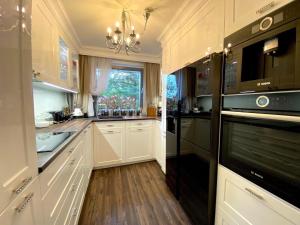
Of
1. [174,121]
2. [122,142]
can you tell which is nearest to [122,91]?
[122,142]

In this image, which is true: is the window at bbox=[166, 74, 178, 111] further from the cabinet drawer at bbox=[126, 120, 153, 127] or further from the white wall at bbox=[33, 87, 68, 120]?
the white wall at bbox=[33, 87, 68, 120]

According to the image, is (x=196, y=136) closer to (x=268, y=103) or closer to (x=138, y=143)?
(x=268, y=103)

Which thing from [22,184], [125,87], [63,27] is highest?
[63,27]

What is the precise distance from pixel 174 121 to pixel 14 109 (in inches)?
64.8

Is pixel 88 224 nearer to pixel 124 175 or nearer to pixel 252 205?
pixel 124 175

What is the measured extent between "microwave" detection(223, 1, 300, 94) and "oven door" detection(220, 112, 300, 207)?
179 mm

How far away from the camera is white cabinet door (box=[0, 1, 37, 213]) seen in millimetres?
509

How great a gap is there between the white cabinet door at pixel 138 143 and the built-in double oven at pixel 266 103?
81.1 inches

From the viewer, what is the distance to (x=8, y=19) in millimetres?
539

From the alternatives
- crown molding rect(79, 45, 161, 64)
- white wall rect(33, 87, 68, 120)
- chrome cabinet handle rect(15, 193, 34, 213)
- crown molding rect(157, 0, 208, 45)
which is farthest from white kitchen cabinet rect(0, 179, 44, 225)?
crown molding rect(79, 45, 161, 64)

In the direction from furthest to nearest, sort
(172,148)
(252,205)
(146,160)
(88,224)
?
(146,160)
(172,148)
(88,224)
(252,205)

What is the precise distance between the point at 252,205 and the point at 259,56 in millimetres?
916

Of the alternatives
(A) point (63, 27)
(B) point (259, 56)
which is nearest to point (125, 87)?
(A) point (63, 27)

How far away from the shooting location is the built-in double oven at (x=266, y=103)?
691mm
